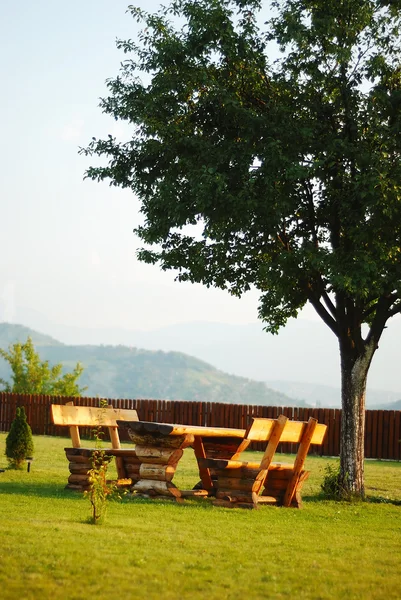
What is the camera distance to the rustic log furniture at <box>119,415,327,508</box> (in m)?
11.4

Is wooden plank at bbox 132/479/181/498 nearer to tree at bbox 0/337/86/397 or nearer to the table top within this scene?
the table top

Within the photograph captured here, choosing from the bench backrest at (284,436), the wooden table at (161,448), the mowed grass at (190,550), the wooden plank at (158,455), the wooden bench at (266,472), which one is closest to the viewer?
the mowed grass at (190,550)

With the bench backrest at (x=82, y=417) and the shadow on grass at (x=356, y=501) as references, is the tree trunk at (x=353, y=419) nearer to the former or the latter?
the shadow on grass at (x=356, y=501)

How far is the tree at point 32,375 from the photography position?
45.4 metres

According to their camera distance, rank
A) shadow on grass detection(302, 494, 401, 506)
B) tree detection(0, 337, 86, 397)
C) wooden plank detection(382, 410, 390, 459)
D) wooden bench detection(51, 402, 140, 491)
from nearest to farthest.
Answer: wooden bench detection(51, 402, 140, 491)
shadow on grass detection(302, 494, 401, 506)
wooden plank detection(382, 410, 390, 459)
tree detection(0, 337, 86, 397)

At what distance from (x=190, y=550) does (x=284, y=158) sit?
7083mm

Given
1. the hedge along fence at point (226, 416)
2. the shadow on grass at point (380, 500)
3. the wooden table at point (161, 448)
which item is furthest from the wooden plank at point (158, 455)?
the hedge along fence at point (226, 416)

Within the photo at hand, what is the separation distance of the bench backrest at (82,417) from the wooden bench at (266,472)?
182 centimetres

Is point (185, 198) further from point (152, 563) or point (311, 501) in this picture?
point (152, 563)

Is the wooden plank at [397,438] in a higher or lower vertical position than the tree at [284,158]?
lower

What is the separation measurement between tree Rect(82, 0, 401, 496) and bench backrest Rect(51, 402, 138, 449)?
3.15m

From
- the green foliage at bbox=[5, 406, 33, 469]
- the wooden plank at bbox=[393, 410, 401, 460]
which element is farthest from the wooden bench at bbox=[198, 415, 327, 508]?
the wooden plank at bbox=[393, 410, 401, 460]

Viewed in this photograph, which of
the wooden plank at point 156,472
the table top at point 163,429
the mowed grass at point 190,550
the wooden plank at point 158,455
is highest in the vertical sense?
the table top at point 163,429

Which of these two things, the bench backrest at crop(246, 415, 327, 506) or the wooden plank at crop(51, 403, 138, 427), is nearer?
the bench backrest at crop(246, 415, 327, 506)
